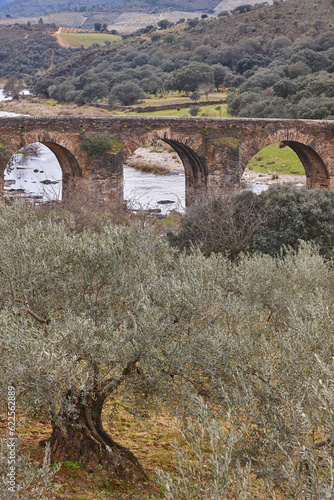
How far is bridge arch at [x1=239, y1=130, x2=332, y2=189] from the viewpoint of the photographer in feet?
59.5

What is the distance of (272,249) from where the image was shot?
13.2 meters

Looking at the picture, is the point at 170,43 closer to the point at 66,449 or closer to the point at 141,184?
the point at 141,184

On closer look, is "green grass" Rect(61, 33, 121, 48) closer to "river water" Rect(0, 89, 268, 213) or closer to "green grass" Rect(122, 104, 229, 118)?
"green grass" Rect(122, 104, 229, 118)

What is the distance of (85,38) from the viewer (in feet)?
322

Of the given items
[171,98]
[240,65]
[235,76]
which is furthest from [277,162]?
[240,65]

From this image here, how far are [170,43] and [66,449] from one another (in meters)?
71.3

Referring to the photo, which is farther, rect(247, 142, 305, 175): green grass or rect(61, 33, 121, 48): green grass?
rect(61, 33, 121, 48): green grass

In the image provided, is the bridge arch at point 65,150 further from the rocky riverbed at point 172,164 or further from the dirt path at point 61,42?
the dirt path at point 61,42

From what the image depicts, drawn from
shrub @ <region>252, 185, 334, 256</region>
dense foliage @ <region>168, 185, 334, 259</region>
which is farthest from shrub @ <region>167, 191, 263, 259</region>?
shrub @ <region>252, 185, 334, 256</region>

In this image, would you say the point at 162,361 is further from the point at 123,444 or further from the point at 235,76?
the point at 235,76

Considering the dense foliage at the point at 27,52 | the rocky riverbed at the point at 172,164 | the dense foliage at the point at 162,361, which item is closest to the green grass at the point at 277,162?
the rocky riverbed at the point at 172,164

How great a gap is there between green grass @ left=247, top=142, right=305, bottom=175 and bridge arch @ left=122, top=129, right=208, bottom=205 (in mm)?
10952

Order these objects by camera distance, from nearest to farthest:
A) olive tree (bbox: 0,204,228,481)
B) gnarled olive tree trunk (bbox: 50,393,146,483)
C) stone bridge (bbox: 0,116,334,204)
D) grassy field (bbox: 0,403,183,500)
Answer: olive tree (bbox: 0,204,228,481), grassy field (bbox: 0,403,183,500), gnarled olive tree trunk (bbox: 50,393,146,483), stone bridge (bbox: 0,116,334,204)

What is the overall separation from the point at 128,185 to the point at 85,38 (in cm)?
8311
